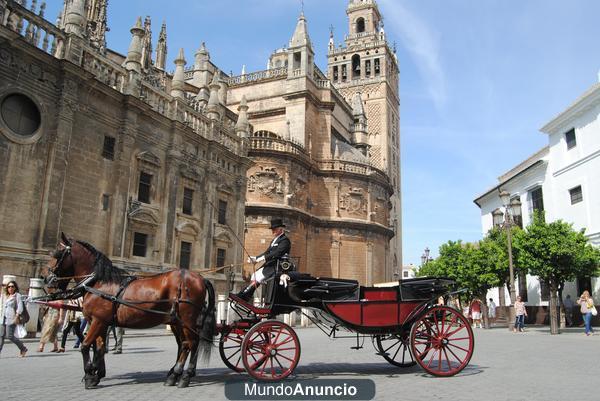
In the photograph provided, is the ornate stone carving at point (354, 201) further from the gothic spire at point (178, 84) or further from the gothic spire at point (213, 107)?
the gothic spire at point (178, 84)

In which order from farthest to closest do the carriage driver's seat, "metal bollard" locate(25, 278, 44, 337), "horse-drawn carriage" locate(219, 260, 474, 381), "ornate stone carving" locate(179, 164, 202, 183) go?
1. "ornate stone carving" locate(179, 164, 202, 183)
2. "metal bollard" locate(25, 278, 44, 337)
3. the carriage driver's seat
4. "horse-drawn carriage" locate(219, 260, 474, 381)

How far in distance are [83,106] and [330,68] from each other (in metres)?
48.1

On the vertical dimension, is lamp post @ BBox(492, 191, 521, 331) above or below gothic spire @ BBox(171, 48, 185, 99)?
below

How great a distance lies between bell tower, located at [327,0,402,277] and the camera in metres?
55.3

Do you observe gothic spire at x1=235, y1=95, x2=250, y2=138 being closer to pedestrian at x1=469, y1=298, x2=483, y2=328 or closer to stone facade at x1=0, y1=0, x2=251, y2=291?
stone facade at x1=0, y1=0, x2=251, y2=291

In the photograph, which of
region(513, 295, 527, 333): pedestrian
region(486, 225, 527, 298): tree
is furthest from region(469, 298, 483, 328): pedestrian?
region(513, 295, 527, 333): pedestrian

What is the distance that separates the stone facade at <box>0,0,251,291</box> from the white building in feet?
54.4

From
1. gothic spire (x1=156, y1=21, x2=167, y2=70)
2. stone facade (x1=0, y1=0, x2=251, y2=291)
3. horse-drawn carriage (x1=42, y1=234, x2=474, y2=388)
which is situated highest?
gothic spire (x1=156, y1=21, x2=167, y2=70)

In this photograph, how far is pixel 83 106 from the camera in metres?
15.5

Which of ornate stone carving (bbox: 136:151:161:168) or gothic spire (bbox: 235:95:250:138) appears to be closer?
ornate stone carving (bbox: 136:151:161:168)

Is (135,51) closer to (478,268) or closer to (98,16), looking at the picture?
(478,268)

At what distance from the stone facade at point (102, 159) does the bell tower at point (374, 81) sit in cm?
3459

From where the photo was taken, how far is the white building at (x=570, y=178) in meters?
21.4

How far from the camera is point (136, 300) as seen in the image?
20.6 ft
